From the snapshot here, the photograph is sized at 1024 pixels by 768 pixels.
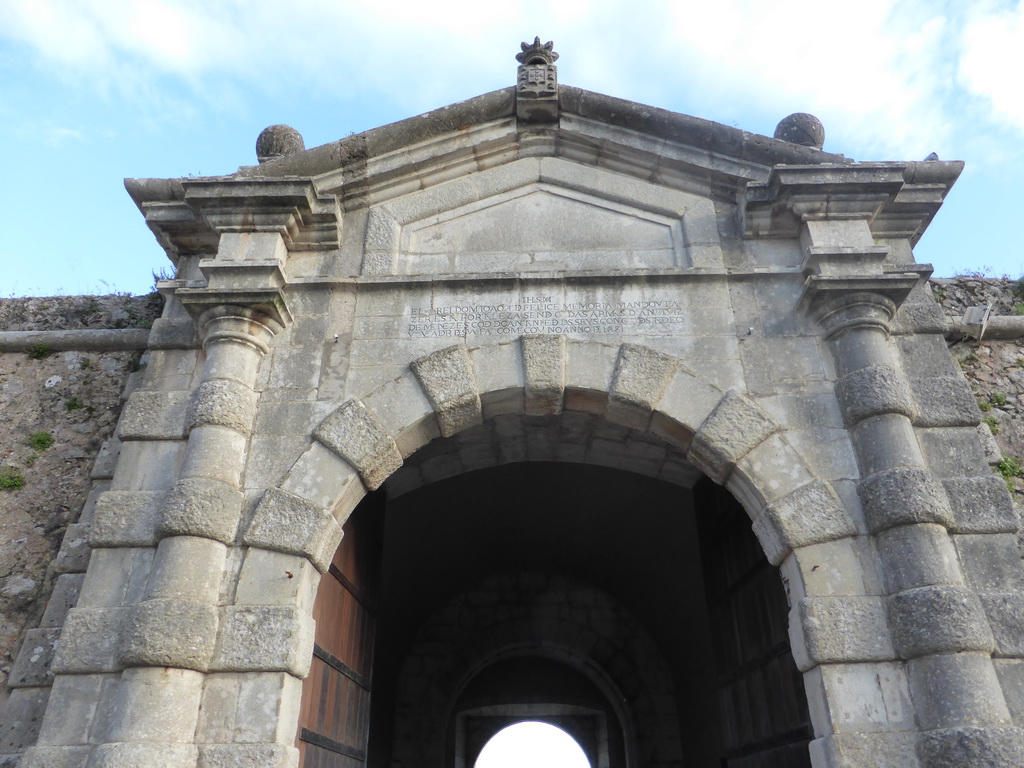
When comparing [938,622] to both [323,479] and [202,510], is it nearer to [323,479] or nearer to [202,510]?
[323,479]

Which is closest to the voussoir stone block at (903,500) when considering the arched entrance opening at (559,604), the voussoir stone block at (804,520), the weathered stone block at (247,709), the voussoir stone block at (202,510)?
the voussoir stone block at (804,520)

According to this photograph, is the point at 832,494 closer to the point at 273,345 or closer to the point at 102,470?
the point at 273,345

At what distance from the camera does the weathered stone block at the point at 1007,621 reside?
3.36 m

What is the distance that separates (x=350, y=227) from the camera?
476 centimetres

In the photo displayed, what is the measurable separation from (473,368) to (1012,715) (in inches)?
115

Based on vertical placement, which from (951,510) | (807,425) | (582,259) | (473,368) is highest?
(582,259)

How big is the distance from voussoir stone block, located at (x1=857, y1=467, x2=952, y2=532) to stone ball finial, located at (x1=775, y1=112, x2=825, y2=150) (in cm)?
224

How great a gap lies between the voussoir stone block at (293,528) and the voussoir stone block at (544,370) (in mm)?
1245

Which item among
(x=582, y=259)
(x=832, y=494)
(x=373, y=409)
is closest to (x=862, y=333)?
(x=832, y=494)

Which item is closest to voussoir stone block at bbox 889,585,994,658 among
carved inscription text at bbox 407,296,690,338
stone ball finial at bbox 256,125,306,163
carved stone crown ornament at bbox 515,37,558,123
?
carved inscription text at bbox 407,296,690,338

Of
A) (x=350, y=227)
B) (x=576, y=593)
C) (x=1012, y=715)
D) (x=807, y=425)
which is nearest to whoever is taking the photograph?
(x=1012, y=715)

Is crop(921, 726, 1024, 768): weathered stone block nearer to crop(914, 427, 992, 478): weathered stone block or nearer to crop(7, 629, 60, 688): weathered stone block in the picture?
crop(914, 427, 992, 478): weathered stone block

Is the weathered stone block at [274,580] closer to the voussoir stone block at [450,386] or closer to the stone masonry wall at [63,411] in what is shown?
the voussoir stone block at [450,386]

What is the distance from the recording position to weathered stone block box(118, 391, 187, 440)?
4023 millimetres
